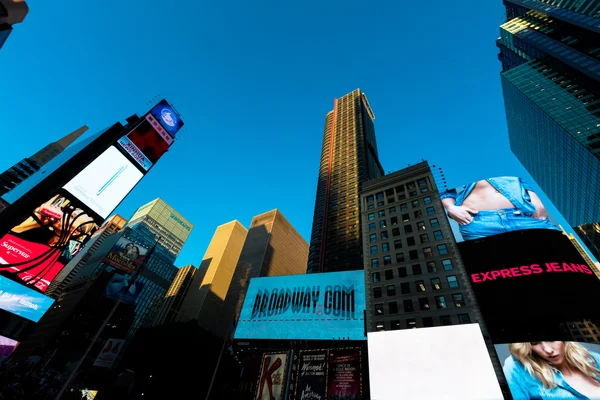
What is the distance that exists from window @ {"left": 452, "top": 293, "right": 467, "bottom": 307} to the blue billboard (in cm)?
1480

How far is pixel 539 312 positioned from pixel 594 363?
659 cm

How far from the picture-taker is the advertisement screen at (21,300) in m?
48.5

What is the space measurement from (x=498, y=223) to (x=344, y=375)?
3247 cm

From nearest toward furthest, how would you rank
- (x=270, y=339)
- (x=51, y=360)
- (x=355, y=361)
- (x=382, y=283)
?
A: (x=355, y=361) < (x=382, y=283) < (x=270, y=339) < (x=51, y=360)

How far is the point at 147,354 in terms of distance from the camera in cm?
6091

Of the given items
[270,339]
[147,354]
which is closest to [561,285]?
[270,339]

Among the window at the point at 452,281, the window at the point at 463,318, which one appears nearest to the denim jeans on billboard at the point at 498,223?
the window at the point at 452,281

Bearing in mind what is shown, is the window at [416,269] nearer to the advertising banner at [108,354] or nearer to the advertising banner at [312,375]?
the advertising banner at [312,375]

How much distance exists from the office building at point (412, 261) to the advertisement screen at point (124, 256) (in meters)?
94.8

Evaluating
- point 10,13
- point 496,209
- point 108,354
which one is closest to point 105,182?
point 10,13

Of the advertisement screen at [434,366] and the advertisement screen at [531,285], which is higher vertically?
the advertisement screen at [531,285]

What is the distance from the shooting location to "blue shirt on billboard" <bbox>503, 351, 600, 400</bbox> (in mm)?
27502

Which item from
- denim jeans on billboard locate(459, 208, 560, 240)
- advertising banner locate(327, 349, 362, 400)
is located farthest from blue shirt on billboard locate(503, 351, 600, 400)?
denim jeans on billboard locate(459, 208, 560, 240)

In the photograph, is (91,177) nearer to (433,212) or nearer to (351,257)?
(433,212)
